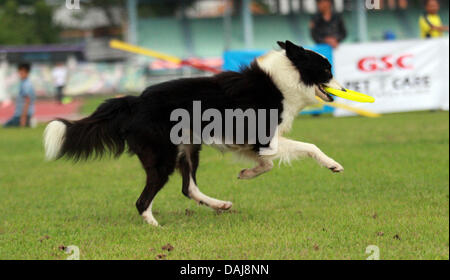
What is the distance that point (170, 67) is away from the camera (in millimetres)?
34719

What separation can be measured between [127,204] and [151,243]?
1.68 metres

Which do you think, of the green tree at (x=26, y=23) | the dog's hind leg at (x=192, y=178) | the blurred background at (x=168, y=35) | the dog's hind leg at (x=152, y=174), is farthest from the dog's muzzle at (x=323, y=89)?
the green tree at (x=26, y=23)

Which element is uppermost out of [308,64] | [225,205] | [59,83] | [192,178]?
[308,64]

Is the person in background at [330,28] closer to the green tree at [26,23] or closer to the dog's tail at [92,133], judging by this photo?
the dog's tail at [92,133]

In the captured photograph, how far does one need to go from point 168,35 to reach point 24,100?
22.0 metres

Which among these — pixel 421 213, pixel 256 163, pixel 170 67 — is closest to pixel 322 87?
pixel 256 163

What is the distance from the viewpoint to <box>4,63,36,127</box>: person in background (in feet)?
49.1

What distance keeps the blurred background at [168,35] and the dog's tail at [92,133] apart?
23.1m

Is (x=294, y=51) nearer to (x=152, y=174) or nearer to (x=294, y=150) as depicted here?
(x=294, y=150)

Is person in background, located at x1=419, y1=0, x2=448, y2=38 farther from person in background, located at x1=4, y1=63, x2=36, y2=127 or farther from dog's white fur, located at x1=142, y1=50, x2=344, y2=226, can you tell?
person in background, located at x1=4, y1=63, x2=36, y2=127

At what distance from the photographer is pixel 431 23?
493 inches

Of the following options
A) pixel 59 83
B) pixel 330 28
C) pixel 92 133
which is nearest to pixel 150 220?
pixel 92 133

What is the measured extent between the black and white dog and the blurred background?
75.9 feet

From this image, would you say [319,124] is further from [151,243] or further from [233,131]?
[151,243]
